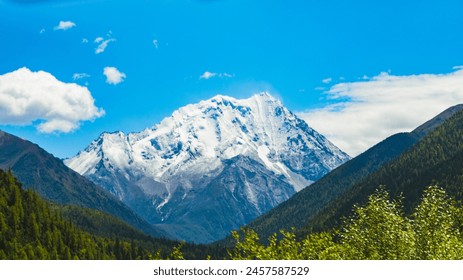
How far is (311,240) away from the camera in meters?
60.1

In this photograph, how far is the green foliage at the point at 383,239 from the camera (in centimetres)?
5144

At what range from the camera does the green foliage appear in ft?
169

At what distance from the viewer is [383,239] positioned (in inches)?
2133
